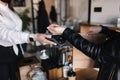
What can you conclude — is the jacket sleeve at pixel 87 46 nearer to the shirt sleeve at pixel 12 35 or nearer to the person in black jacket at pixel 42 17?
the shirt sleeve at pixel 12 35

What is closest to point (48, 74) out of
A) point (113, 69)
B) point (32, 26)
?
point (113, 69)

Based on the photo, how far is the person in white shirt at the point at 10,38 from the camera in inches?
42.5

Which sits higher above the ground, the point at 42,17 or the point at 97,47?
the point at 42,17

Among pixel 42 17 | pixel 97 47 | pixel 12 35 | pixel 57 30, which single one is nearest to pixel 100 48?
pixel 97 47

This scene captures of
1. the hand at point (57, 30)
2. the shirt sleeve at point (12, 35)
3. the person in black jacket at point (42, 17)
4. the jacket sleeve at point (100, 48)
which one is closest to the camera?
the jacket sleeve at point (100, 48)

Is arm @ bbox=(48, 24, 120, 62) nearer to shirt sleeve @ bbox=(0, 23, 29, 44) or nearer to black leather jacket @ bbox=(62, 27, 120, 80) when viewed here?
black leather jacket @ bbox=(62, 27, 120, 80)

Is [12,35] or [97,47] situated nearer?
[97,47]

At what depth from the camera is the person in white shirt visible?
42.5 inches

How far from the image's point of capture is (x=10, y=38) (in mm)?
1082

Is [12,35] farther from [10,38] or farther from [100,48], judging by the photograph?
[100,48]

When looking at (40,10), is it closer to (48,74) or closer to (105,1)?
(105,1)

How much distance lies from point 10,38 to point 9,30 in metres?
0.06

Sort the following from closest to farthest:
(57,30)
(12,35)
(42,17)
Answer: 1. (57,30)
2. (12,35)
3. (42,17)

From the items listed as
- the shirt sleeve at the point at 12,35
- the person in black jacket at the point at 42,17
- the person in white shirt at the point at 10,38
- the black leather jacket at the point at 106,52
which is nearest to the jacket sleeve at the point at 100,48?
the black leather jacket at the point at 106,52
